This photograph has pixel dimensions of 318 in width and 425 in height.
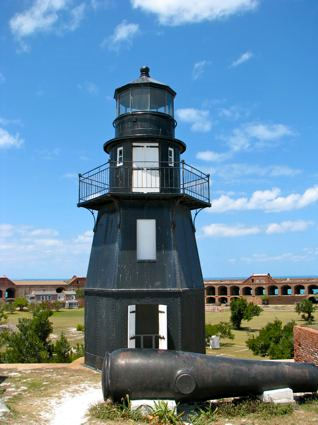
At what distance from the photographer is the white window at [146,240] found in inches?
574

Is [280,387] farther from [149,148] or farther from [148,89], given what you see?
[148,89]

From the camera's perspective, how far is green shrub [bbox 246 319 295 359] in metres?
23.2

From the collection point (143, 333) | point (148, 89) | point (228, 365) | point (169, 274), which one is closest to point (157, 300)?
point (169, 274)

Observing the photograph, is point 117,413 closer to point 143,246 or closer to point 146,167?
point 143,246

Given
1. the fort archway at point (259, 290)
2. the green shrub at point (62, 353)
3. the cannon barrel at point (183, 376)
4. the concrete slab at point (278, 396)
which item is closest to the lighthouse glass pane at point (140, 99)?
the cannon barrel at point (183, 376)

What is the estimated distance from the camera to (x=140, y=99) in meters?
15.6

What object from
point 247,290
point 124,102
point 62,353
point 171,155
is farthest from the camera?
point 247,290

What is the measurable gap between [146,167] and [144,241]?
104 inches

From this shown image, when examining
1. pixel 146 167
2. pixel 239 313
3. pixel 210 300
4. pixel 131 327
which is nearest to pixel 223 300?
pixel 210 300

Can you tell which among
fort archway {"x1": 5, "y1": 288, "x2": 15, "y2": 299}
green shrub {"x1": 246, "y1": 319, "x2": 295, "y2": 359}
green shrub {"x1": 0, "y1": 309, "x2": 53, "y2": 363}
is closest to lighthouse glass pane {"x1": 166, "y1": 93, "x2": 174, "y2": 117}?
green shrub {"x1": 0, "y1": 309, "x2": 53, "y2": 363}

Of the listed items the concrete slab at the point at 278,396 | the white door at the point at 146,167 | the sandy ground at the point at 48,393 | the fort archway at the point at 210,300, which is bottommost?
the fort archway at the point at 210,300

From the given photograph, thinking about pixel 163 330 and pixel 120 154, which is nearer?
pixel 163 330

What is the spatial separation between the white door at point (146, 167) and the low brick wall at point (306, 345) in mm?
7069

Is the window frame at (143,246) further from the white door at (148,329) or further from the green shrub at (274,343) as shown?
the green shrub at (274,343)
